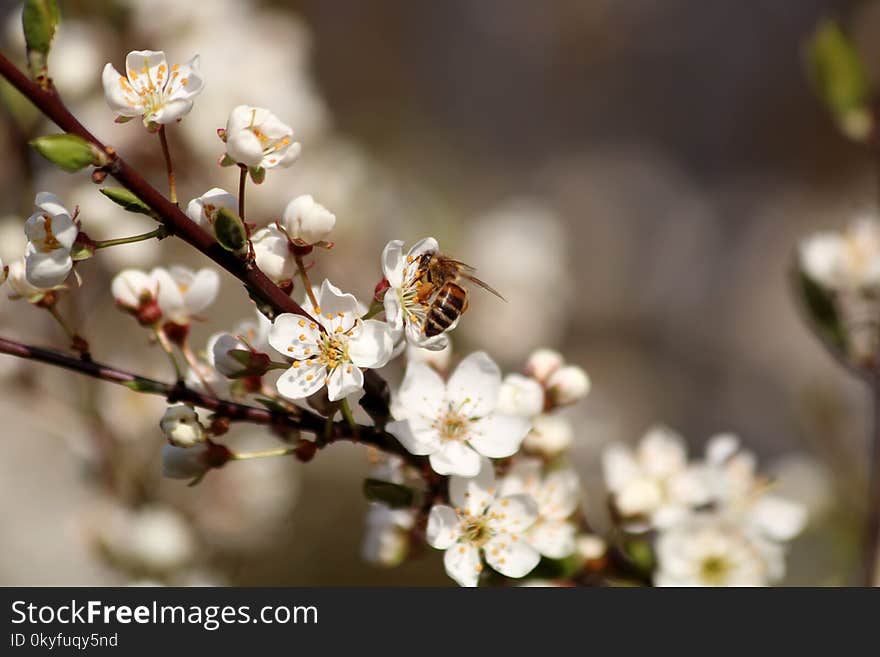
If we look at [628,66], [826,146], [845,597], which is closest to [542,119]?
[628,66]

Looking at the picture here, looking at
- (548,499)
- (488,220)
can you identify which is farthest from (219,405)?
(488,220)

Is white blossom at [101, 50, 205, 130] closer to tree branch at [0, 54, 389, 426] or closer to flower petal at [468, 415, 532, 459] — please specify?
tree branch at [0, 54, 389, 426]

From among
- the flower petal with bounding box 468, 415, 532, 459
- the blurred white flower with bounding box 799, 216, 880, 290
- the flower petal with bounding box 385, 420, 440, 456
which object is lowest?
the flower petal with bounding box 385, 420, 440, 456

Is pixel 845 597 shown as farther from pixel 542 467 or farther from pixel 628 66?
pixel 628 66

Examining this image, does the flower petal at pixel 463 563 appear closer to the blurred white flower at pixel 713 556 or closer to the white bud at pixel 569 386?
the white bud at pixel 569 386

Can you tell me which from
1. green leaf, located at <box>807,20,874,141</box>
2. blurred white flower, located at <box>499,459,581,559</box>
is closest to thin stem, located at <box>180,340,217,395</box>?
blurred white flower, located at <box>499,459,581,559</box>

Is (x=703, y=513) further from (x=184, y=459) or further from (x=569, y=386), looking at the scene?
(x=184, y=459)
